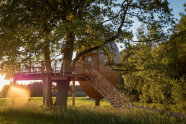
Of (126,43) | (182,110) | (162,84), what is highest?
(126,43)

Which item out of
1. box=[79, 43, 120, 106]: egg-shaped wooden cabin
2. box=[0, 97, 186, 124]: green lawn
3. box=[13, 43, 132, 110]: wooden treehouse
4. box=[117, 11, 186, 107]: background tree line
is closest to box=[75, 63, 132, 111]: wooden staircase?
box=[13, 43, 132, 110]: wooden treehouse

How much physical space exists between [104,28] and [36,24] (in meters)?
5.36

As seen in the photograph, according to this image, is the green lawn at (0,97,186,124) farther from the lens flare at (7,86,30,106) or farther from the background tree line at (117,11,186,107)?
the background tree line at (117,11,186,107)

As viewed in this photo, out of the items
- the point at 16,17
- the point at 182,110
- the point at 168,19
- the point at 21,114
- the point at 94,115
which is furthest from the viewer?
the point at 182,110

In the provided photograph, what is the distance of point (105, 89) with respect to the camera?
16.2 metres

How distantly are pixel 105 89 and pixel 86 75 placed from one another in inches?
83.5

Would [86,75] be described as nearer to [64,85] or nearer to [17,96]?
[64,85]

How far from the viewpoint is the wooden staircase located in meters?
14.3

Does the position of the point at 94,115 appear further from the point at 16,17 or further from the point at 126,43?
the point at 16,17

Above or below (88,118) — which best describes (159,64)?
above

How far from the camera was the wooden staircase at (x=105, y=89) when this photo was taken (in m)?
14.3

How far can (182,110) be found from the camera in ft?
60.1

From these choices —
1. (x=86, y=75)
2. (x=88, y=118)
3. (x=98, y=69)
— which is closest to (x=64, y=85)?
(x=86, y=75)

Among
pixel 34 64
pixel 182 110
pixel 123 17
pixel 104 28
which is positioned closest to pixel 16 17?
pixel 34 64
